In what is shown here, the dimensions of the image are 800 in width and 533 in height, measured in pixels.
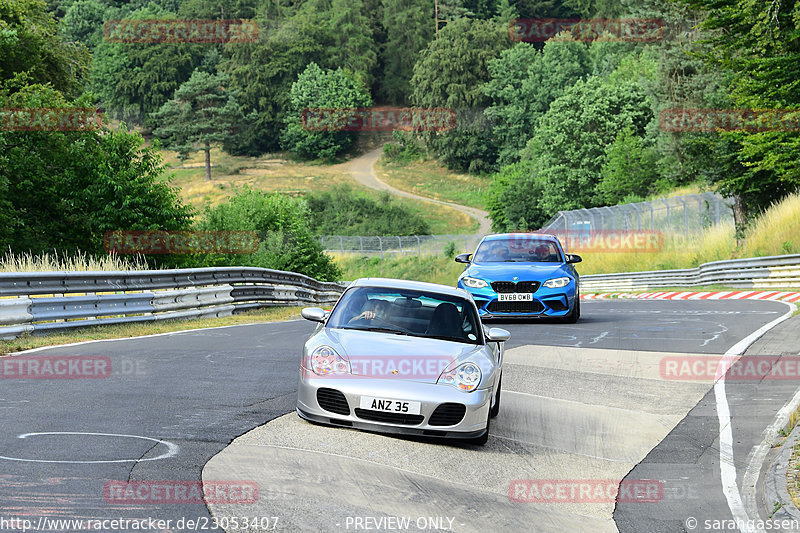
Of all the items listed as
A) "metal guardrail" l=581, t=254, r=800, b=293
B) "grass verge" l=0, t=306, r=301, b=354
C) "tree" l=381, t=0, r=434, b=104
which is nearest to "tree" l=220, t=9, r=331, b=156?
"tree" l=381, t=0, r=434, b=104

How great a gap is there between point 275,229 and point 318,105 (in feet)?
284

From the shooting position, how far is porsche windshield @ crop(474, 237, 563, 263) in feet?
60.5

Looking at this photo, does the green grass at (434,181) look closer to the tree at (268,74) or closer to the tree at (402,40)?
the tree at (268,74)

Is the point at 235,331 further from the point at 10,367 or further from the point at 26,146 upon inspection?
the point at 26,146

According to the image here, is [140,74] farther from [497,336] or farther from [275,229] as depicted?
Answer: [497,336]

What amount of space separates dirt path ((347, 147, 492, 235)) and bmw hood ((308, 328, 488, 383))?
79771mm

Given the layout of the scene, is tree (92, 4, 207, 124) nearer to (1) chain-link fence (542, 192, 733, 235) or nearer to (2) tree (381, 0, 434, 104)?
(2) tree (381, 0, 434, 104)

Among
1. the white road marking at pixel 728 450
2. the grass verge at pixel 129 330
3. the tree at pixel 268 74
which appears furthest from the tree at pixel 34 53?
the tree at pixel 268 74

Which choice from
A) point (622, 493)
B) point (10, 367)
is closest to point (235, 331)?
point (10, 367)

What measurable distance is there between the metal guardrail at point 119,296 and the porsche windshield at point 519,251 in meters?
6.06

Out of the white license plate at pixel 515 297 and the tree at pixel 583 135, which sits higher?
the white license plate at pixel 515 297

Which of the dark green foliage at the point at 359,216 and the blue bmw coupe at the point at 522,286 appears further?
the dark green foliage at the point at 359,216

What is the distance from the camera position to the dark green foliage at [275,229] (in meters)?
40.2

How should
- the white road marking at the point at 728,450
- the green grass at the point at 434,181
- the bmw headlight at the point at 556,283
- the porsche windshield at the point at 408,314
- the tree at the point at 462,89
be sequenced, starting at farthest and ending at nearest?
the tree at the point at 462,89, the green grass at the point at 434,181, the bmw headlight at the point at 556,283, the porsche windshield at the point at 408,314, the white road marking at the point at 728,450
